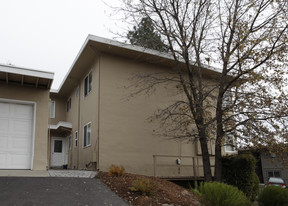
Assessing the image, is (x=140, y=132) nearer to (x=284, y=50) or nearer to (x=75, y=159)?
(x=75, y=159)

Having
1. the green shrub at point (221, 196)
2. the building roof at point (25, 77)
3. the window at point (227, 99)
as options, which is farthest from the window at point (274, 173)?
the green shrub at point (221, 196)

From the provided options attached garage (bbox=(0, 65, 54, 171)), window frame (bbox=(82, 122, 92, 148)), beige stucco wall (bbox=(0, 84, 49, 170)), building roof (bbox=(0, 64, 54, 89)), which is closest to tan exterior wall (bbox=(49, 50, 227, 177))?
window frame (bbox=(82, 122, 92, 148))

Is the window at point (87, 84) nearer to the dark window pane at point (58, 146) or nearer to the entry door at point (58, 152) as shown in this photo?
the entry door at point (58, 152)

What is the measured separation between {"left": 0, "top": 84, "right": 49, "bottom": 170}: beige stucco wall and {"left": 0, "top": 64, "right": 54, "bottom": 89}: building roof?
201mm

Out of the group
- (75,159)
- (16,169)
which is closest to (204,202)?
(16,169)

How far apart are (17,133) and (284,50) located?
1025cm

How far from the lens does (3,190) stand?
299 inches

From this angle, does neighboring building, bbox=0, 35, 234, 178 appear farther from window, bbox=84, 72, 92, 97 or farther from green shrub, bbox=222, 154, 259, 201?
green shrub, bbox=222, 154, 259, 201

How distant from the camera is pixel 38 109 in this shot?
1138 centimetres

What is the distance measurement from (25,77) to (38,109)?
136cm

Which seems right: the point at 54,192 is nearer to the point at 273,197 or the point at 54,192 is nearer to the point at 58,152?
the point at 273,197

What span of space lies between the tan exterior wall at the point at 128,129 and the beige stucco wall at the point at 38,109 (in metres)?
2.27

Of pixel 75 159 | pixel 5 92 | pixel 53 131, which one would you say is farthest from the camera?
pixel 53 131

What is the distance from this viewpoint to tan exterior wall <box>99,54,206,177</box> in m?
12.5
